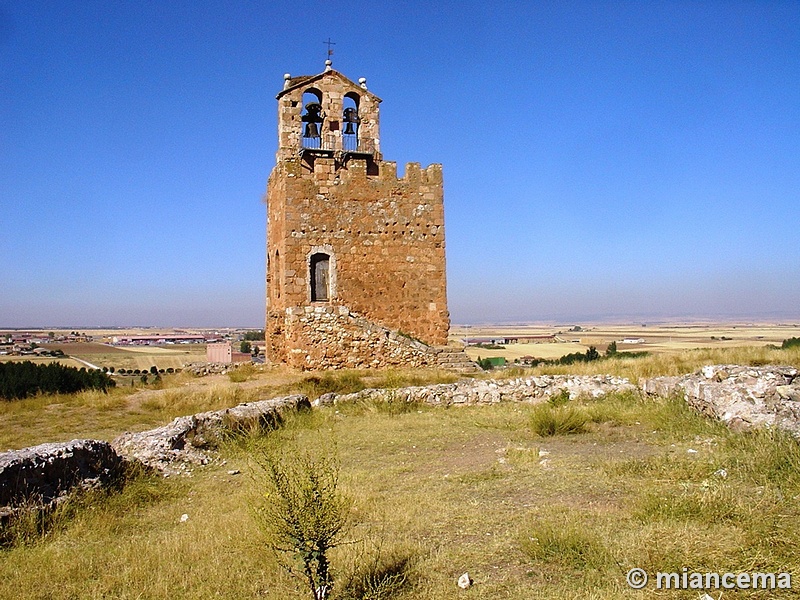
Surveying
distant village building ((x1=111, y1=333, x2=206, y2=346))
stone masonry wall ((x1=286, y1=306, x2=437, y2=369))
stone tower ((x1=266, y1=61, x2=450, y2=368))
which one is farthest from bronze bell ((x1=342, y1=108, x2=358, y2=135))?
distant village building ((x1=111, y1=333, x2=206, y2=346))

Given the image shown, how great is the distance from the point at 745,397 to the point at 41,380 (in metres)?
14.0

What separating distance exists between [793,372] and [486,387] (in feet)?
16.7

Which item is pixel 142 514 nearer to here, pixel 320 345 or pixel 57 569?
pixel 57 569

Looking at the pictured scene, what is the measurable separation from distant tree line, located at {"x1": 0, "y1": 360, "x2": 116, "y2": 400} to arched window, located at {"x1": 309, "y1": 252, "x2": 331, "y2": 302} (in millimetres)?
5647

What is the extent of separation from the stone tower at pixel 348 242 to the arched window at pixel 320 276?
1.1 inches

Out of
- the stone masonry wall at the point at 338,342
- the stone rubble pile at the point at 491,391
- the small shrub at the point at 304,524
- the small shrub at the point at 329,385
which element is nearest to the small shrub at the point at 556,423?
the stone rubble pile at the point at 491,391

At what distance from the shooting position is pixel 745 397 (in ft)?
24.7

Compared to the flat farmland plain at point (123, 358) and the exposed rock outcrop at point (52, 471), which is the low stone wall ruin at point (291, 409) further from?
the flat farmland plain at point (123, 358)

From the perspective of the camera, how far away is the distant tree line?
42.9 feet

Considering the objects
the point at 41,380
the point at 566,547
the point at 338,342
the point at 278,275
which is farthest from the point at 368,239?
the point at 566,547

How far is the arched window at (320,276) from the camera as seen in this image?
1655 centimetres

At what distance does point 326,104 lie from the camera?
17.4 m

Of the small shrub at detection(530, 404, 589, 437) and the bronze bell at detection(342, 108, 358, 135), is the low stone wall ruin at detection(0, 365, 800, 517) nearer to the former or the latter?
the small shrub at detection(530, 404, 589, 437)

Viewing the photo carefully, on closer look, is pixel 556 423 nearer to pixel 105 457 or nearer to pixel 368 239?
pixel 105 457
